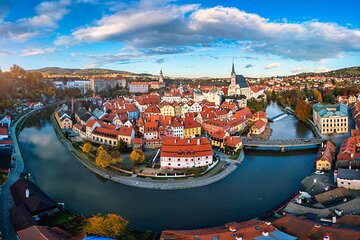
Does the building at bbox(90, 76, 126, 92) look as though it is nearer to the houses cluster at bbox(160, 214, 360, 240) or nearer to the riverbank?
the riverbank

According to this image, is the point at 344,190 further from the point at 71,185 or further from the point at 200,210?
the point at 71,185

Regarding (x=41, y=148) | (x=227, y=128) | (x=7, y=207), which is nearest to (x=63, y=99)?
(x=41, y=148)

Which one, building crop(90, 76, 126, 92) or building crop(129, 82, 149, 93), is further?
building crop(90, 76, 126, 92)

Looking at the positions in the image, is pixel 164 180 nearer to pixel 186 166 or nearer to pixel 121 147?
pixel 186 166

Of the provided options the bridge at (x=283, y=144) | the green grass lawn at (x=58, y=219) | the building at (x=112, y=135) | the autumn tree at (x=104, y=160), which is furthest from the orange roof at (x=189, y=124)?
the green grass lawn at (x=58, y=219)

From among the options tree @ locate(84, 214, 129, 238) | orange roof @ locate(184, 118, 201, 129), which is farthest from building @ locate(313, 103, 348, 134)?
tree @ locate(84, 214, 129, 238)

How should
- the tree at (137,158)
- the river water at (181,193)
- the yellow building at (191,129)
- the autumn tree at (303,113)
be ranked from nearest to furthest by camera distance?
the river water at (181,193) → the tree at (137,158) → the yellow building at (191,129) → the autumn tree at (303,113)

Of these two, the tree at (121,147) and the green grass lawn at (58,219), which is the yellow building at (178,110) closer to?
the tree at (121,147)
